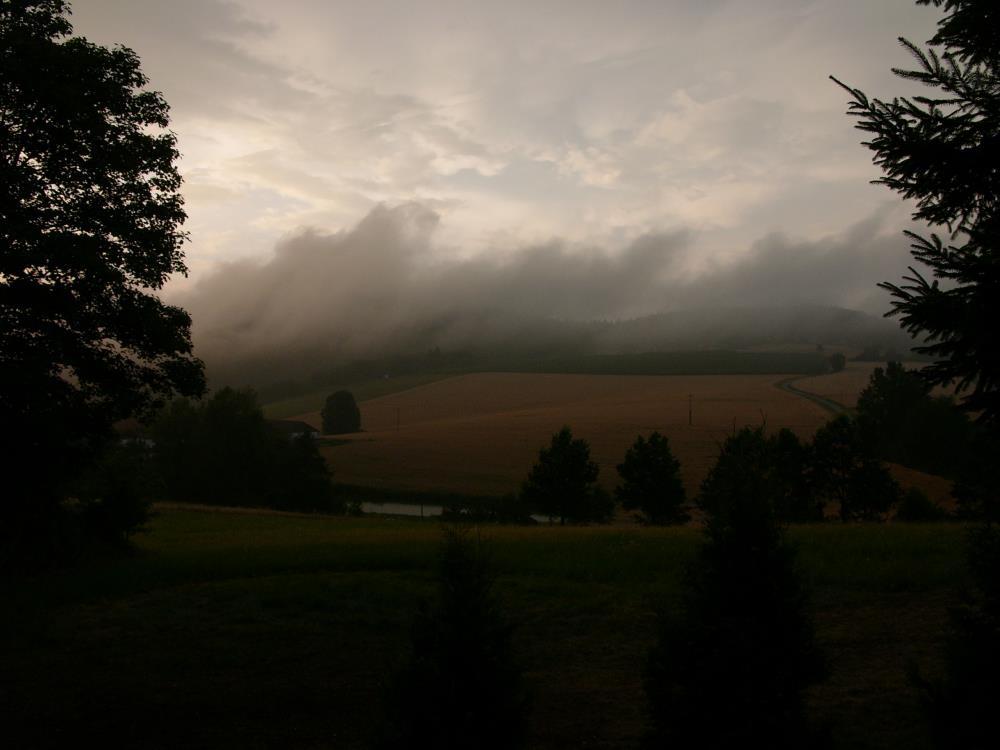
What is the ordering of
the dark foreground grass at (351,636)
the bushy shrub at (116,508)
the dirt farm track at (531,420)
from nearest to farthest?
the dark foreground grass at (351,636) → the bushy shrub at (116,508) → the dirt farm track at (531,420)

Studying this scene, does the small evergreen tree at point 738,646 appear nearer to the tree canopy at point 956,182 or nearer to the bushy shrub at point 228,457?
the tree canopy at point 956,182

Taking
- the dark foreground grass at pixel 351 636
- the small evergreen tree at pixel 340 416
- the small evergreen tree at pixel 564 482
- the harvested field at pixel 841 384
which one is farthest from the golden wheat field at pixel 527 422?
the dark foreground grass at pixel 351 636

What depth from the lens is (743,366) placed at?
15250cm

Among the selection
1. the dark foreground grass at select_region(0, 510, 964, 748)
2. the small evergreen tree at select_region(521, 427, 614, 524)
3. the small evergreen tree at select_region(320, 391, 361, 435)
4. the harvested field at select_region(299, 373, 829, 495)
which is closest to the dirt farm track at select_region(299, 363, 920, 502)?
the harvested field at select_region(299, 373, 829, 495)

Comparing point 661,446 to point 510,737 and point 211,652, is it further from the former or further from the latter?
point 510,737

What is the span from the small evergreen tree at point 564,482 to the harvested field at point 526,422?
32.3 feet

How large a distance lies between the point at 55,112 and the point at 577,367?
14982cm

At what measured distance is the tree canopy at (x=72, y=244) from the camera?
10977mm

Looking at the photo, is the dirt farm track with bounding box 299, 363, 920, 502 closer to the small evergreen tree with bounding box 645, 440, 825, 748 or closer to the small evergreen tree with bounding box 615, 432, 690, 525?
the small evergreen tree with bounding box 615, 432, 690, 525

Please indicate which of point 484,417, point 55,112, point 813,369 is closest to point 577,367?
point 813,369

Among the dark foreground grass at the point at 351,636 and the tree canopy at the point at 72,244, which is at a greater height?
the tree canopy at the point at 72,244

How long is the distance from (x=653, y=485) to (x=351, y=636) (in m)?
40.5

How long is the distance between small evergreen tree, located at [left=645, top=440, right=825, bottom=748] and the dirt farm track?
49.1 metres

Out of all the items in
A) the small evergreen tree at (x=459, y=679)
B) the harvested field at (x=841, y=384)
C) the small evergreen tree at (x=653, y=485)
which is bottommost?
the small evergreen tree at (x=653, y=485)
